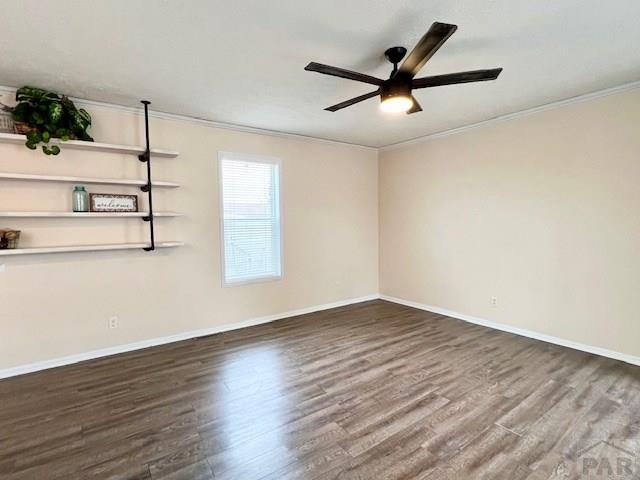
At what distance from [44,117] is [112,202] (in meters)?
0.90

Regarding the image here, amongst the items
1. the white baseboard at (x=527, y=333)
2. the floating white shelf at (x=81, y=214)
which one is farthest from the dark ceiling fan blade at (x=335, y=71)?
the white baseboard at (x=527, y=333)

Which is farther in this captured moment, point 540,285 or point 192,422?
point 540,285

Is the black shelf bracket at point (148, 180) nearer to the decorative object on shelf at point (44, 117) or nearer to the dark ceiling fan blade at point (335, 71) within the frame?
the decorative object on shelf at point (44, 117)

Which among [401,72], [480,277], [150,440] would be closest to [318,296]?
[480,277]

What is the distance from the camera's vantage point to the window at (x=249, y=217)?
4.25 meters

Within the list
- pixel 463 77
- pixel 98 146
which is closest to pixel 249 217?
pixel 98 146

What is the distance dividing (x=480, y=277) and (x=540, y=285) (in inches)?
27.9

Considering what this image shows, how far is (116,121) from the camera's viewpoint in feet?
11.4

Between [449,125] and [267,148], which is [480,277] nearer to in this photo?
[449,125]

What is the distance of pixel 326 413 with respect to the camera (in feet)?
7.82

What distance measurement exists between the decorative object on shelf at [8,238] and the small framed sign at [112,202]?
62cm

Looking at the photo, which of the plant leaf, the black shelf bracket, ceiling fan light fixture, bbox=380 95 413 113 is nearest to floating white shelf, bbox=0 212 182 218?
the black shelf bracket

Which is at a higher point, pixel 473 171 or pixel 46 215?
pixel 473 171

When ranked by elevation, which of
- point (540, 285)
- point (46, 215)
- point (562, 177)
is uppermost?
point (562, 177)
